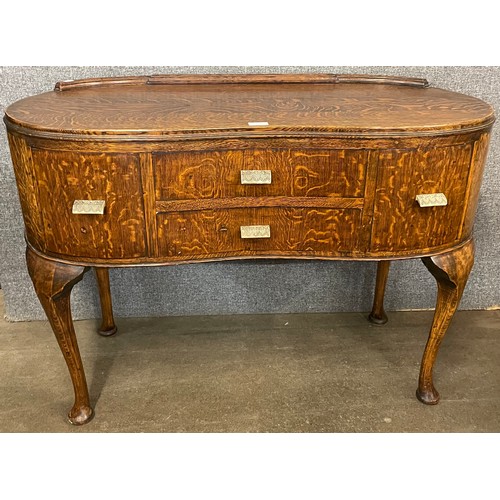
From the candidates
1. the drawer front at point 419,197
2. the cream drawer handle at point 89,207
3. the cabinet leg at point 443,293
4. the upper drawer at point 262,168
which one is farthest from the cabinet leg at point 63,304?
the cabinet leg at point 443,293

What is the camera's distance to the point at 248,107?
4.91 feet

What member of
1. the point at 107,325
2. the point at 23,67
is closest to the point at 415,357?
the point at 107,325

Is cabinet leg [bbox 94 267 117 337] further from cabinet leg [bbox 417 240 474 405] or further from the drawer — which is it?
cabinet leg [bbox 417 240 474 405]

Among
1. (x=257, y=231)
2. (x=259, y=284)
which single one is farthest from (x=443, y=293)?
(x=259, y=284)

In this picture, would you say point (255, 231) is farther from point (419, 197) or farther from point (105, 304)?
point (105, 304)

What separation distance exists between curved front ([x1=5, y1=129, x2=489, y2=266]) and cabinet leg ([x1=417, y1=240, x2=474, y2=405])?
0.09 m

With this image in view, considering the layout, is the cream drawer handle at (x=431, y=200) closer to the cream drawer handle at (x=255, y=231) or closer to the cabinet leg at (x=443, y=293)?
the cabinet leg at (x=443, y=293)

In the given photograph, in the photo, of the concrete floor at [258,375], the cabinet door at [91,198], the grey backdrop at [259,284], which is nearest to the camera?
the cabinet door at [91,198]

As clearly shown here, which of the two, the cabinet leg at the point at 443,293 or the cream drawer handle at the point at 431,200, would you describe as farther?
the cabinet leg at the point at 443,293

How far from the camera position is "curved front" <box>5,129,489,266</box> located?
52.6 inches

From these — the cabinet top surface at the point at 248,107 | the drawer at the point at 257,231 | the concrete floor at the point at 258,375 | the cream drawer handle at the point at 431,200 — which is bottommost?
the concrete floor at the point at 258,375

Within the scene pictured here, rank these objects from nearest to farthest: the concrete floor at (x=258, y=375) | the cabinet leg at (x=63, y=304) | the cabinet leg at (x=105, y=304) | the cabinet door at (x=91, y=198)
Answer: the cabinet door at (x=91, y=198), the cabinet leg at (x=63, y=304), the concrete floor at (x=258, y=375), the cabinet leg at (x=105, y=304)

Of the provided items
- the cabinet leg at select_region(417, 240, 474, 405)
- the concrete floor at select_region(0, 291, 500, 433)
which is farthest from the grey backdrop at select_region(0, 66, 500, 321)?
the cabinet leg at select_region(417, 240, 474, 405)

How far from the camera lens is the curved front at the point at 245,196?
1.34 metres
